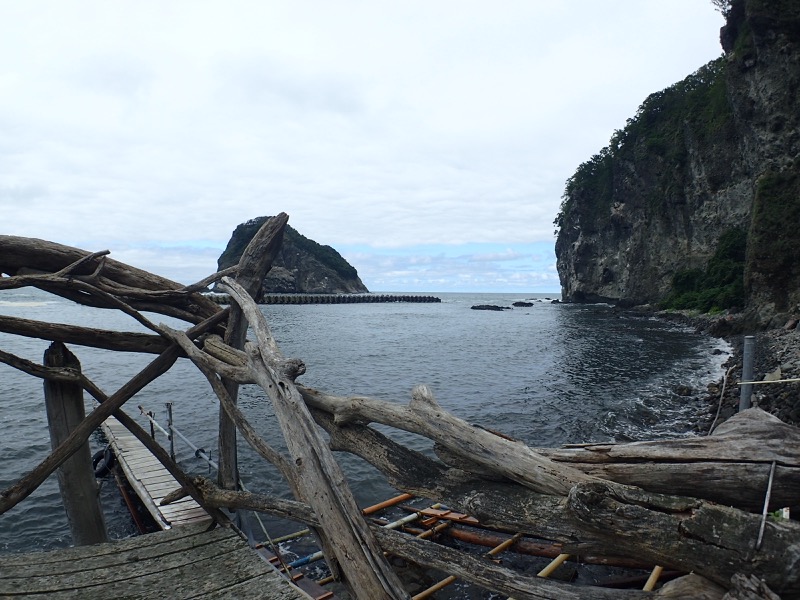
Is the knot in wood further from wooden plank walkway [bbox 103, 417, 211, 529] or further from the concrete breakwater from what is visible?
the concrete breakwater

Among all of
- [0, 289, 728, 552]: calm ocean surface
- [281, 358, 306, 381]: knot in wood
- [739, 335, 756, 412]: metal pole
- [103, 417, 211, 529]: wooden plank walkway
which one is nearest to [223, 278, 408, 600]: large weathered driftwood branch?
[281, 358, 306, 381]: knot in wood

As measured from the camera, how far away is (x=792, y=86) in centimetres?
4025

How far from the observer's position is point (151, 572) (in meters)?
4.21

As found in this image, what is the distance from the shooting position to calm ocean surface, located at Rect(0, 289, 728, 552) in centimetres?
1153

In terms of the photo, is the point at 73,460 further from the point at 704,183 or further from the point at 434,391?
the point at 704,183

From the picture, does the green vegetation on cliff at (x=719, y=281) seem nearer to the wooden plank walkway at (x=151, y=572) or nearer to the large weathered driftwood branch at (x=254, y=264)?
the large weathered driftwood branch at (x=254, y=264)

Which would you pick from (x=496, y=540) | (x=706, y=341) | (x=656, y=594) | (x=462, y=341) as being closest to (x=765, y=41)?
(x=706, y=341)

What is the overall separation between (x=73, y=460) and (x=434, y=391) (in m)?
18.2

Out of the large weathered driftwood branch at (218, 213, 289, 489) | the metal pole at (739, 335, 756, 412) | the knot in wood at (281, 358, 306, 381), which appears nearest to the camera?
the knot in wood at (281, 358, 306, 381)

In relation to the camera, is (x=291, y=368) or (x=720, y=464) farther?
(x=291, y=368)

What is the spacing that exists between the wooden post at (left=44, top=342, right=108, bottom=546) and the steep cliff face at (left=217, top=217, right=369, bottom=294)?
13070 cm

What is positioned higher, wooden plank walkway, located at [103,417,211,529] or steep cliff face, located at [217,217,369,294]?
steep cliff face, located at [217,217,369,294]

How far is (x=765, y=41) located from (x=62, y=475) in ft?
179

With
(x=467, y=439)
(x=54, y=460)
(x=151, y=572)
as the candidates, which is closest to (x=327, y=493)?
(x=467, y=439)
